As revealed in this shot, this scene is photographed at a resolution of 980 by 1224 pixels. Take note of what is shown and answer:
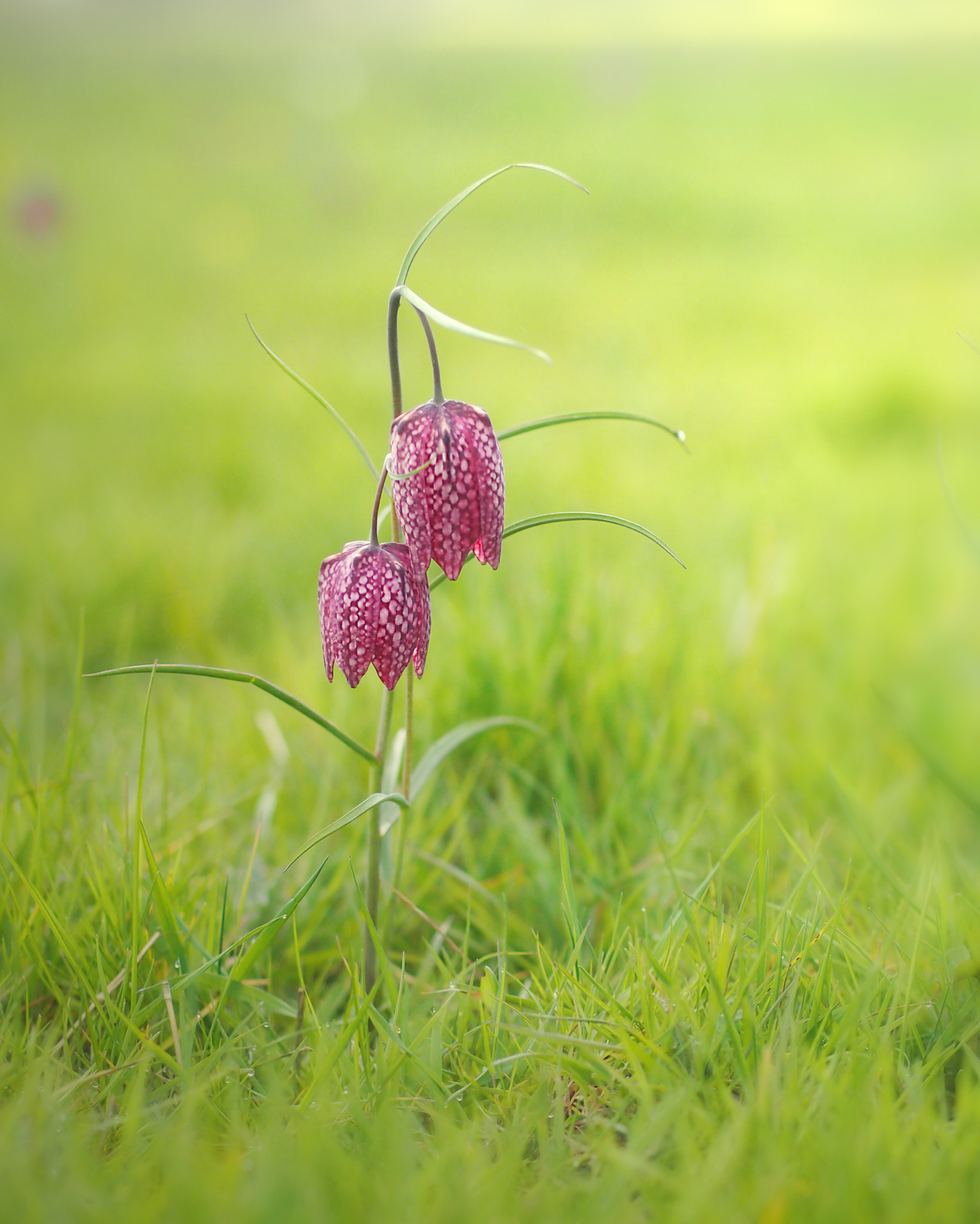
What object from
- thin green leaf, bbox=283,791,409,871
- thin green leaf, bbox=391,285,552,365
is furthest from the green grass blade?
thin green leaf, bbox=391,285,552,365

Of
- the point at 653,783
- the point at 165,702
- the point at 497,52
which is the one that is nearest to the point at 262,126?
the point at 497,52

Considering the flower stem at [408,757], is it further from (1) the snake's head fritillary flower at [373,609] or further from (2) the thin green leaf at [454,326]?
(2) the thin green leaf at [454,326]

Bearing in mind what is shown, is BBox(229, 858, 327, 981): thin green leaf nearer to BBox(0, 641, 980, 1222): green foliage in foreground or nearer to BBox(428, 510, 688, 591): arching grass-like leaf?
BBox(0, 641, 980, 1222): green foliage in foreground

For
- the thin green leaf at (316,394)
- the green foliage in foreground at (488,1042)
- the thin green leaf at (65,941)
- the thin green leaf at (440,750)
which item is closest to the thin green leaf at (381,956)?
the green foliage in foreground at (488,1042)

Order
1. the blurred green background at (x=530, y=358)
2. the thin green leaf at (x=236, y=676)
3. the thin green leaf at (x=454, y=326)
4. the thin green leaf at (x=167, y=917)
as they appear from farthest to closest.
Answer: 1. the blurred green background at (x=530, y=358)
2. the thin green leaf at (x=167, y=917)
3. the thin green leaf at (x=236, y=676)
4. the thin green leaf at (x=454, y=326)

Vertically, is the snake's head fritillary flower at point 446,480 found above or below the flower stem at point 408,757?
above

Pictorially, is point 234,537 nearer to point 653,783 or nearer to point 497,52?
point 653,783
